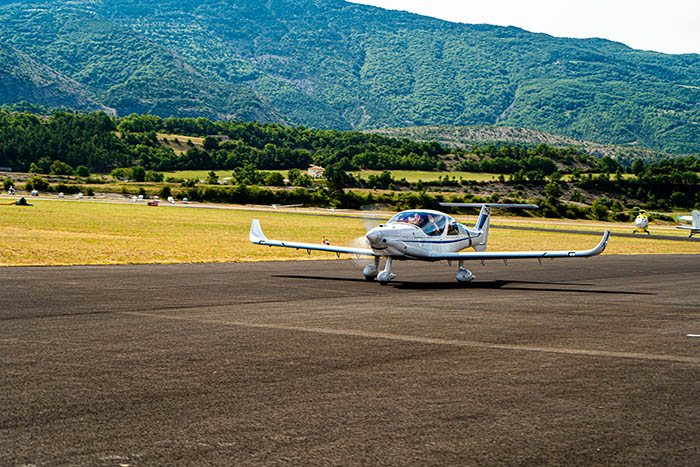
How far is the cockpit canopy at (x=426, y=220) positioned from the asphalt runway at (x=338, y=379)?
14.3ft

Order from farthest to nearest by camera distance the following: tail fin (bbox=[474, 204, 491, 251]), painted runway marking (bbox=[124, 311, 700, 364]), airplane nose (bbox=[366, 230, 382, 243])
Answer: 1. tail fin (bbox=[474, 204, 491, 251])
2. airplane nose (bbox=[366, 230, 382, 243])
3. painted runway marking (bbox=[124, 311, 700, 364])

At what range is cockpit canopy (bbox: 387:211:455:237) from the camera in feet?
80.1

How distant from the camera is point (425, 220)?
24.5 m

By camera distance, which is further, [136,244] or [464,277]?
[136,244]

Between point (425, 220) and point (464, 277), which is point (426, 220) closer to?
point (425, 220)

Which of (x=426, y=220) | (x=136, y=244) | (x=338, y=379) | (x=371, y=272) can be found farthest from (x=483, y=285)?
(x=136, y=244)

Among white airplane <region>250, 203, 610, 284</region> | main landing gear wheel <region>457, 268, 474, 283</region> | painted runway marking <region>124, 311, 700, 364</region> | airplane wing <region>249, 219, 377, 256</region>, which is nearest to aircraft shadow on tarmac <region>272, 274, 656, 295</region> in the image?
main landing gear wheel <region>457, 268, 474, 283</region>

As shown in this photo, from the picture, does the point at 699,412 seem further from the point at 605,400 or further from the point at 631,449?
the point at 631,449

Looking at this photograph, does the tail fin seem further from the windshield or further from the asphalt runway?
the asphalt runway

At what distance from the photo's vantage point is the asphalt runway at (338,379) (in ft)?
23.9

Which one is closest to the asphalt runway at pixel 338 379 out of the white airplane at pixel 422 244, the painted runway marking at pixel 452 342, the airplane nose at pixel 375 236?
the painted runway marking at pixel 452 342

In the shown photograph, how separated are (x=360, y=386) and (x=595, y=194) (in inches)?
6712

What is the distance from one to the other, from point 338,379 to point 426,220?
49.0ft

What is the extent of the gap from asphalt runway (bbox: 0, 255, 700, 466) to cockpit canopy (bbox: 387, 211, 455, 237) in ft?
14.3
